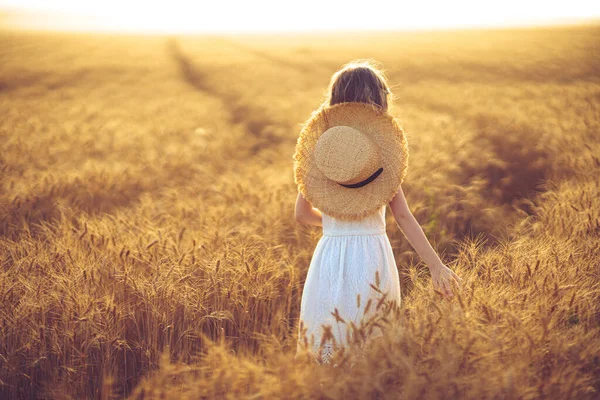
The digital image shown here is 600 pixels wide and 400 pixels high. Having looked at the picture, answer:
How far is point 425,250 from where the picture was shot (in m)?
2.00

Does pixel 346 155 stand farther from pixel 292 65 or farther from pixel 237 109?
pixel 292 65

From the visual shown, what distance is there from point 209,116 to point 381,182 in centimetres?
870

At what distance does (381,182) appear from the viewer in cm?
200

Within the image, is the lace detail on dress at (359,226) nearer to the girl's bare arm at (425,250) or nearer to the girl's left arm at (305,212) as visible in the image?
the girl's bare arm at (425,250)

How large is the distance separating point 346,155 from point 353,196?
0.63ft

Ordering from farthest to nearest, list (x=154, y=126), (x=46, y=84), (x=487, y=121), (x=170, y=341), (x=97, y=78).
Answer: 1. (x=97, y=78)
2. (x=46, y=84)
3. (x=154, y=126)
4. (x=487, y=121)
5. (x=170, y=341)

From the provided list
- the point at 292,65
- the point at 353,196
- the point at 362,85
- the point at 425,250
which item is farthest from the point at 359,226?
the point at 292,65

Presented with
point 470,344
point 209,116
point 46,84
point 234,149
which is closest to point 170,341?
point 470,344

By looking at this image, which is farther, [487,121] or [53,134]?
[53,134]

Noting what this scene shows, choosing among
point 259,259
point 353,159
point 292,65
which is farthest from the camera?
point 292,65

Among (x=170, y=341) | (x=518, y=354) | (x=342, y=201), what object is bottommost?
(x=170, y=341)

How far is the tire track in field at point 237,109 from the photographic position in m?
8.71

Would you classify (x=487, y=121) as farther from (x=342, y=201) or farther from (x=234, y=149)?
(x=342, y=201)

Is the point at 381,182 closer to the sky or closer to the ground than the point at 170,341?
closer to the sky
